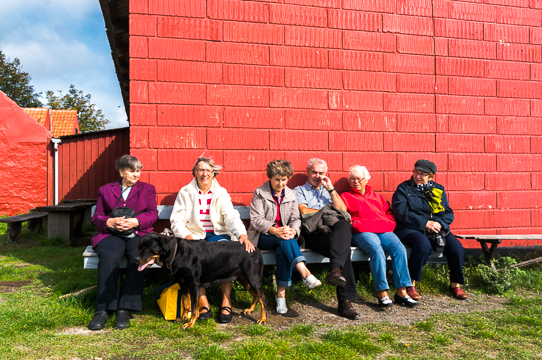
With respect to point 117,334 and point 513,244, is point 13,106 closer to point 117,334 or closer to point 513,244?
point 117,334

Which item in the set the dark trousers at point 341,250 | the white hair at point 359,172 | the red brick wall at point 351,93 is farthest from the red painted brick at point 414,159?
the dark trousers at point 341,250

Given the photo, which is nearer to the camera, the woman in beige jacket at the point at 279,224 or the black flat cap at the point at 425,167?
the woman in beige jacket at the point at 279,224

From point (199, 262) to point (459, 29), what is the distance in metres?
4.90

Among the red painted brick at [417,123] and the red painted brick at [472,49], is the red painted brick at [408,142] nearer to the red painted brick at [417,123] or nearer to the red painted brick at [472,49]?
the red painted brick at [417,123]

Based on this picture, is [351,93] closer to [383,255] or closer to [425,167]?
[425,167]

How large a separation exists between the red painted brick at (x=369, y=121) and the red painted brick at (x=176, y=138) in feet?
6.42

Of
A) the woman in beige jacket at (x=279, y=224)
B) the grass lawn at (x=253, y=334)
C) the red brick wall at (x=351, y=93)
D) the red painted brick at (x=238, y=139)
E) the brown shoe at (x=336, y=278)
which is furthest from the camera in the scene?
the red painted brick at (x=238, y=139)

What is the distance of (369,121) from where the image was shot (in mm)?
5211

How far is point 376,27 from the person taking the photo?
525 cm

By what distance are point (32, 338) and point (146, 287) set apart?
132 cm

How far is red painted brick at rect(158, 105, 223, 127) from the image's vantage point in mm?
4641

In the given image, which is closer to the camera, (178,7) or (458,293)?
(458,293)

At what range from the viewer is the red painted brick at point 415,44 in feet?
17.5

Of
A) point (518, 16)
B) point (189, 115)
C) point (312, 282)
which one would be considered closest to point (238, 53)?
point (189, 115)
